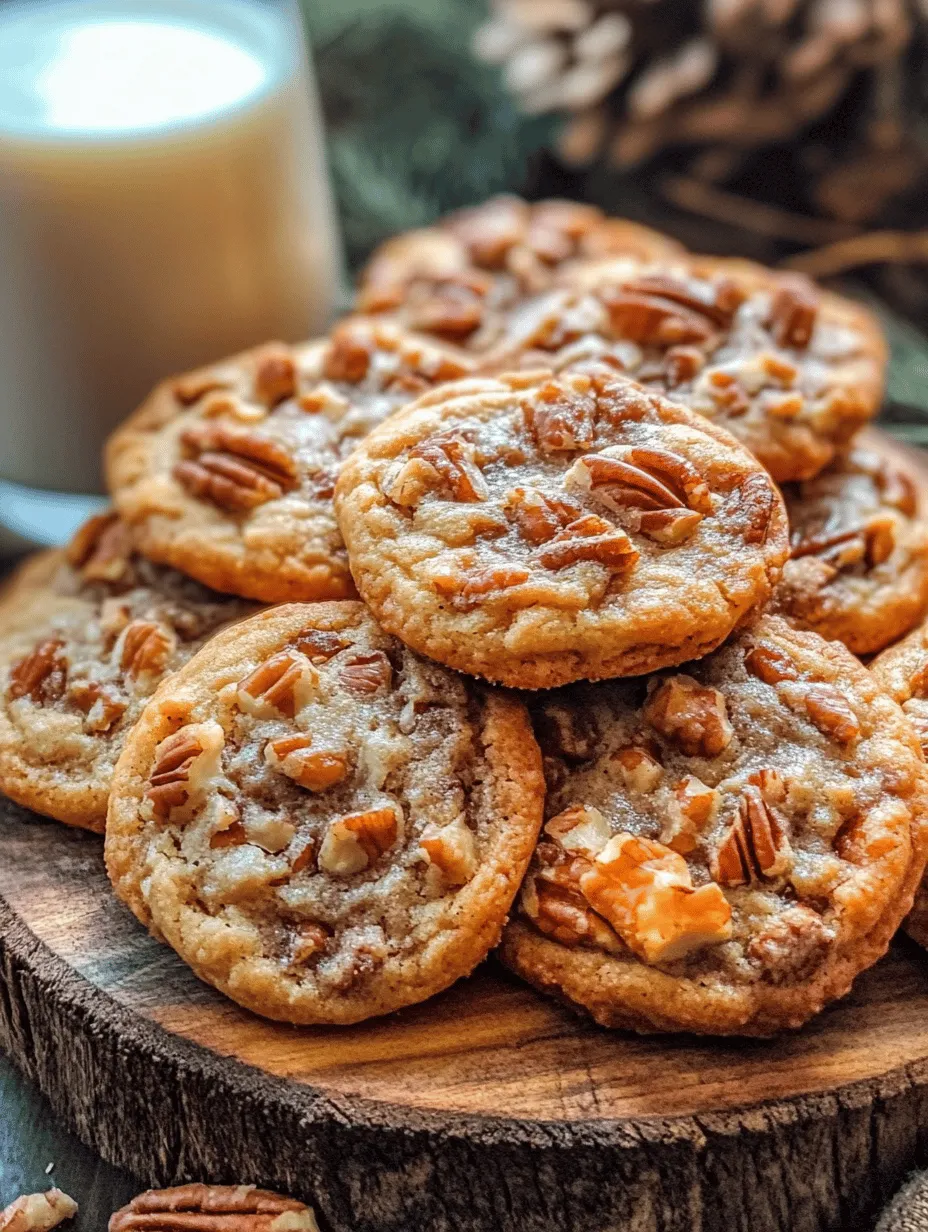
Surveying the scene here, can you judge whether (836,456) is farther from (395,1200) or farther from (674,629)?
(395,1200)

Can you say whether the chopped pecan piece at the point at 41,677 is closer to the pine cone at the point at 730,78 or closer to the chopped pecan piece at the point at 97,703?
the chopped pecan piece at the point at 97,703

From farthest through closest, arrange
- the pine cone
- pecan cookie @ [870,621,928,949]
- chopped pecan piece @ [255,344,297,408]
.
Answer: the pine cone < chopped pecan piece @ [255,344,297,408] < pecan cookie @ [870,621,928,949]

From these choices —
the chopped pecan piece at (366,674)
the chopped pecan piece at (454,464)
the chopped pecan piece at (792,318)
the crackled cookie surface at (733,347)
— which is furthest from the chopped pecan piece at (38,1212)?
the chopped pecan piece at (792,318)

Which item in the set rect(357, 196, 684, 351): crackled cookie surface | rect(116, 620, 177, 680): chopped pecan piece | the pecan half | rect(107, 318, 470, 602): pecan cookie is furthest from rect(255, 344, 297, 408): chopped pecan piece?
the pecan half

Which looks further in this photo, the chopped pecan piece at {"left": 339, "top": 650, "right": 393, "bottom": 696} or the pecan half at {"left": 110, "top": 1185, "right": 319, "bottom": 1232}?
the chopped pecan piece at {"left": 339, "top": 650, "right": 393, "bottom": 696}

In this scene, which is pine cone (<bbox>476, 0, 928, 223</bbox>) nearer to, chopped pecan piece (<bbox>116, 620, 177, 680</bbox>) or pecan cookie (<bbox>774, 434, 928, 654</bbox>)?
pecan cookie (<bbox>774, 434, 928, 654</bbox>)

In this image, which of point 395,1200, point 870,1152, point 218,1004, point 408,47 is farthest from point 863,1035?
point 408,47
